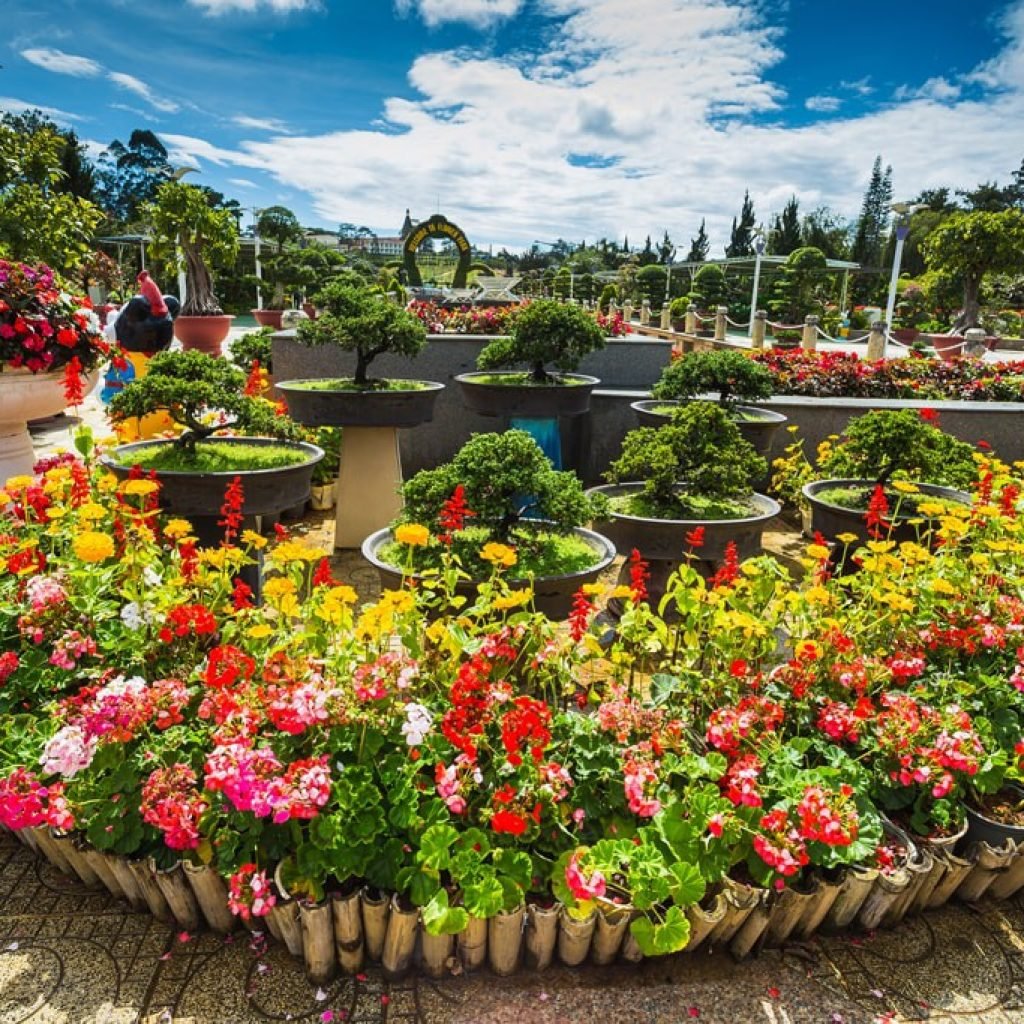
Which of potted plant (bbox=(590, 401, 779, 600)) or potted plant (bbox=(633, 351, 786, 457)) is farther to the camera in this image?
potted plant (bbox=(633, 351, 786, 457))

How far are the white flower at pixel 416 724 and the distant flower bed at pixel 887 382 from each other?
5.76 m

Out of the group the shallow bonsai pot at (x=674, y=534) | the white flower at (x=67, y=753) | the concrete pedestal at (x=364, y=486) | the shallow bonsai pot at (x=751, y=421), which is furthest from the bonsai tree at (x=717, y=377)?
the white flower at (x=67, y=753)

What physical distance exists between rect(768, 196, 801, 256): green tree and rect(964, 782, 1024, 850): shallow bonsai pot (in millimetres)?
43021

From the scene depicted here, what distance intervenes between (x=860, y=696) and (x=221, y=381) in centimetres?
262

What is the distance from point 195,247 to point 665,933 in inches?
403

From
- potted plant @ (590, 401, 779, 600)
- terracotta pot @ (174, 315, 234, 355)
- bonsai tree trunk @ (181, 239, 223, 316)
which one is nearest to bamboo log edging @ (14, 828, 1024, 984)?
potted plant @ (590, 401, 779, 600)

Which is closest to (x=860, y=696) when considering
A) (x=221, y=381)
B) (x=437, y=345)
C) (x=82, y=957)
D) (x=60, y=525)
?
(x=82, y=957)

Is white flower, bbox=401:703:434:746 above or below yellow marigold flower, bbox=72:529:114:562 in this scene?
below

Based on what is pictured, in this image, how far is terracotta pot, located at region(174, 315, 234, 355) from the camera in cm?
912

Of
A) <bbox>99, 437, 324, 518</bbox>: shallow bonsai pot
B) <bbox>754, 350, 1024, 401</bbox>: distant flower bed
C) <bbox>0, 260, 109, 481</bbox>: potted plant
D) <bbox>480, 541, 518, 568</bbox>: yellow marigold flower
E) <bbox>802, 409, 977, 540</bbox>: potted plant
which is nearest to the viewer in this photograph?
<bbox>480, 541, 518, 568</bbox>: yellow marigold flower

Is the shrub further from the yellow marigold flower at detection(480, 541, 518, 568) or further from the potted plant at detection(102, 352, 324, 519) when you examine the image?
the yellow marigold flower at detection(480, 541, 518, 568)

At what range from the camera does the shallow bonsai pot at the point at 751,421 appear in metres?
4.61

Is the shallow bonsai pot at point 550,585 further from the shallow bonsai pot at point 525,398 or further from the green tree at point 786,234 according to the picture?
the green tree at point 786,234

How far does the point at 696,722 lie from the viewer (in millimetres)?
1976
